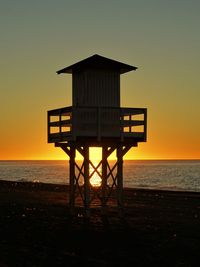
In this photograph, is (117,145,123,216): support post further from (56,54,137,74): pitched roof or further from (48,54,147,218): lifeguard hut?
(56,54,137,74): pitched roof

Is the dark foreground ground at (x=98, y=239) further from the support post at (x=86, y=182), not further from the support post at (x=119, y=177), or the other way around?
the support post at (x=119, y=177)

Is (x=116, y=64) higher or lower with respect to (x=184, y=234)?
higher

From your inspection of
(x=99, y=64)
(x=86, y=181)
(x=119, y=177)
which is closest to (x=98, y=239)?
(x=86, y=181)

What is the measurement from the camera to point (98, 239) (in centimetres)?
2067

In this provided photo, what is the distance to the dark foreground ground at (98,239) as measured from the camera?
17094 mm

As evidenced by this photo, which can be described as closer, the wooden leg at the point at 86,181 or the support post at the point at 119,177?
the wooden leg at the point at 86,181

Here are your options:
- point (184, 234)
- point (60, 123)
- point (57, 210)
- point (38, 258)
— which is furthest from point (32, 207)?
point (38, 258)

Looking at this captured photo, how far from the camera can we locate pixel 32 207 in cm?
3291

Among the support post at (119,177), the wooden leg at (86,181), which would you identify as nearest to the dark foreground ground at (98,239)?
the wooden leg at (86,181)

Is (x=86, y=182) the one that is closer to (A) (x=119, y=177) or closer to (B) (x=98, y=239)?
(A) (x=119, y=177)

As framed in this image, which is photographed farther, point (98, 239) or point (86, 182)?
point (86, 182)

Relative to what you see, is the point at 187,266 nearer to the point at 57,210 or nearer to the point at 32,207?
the point at 57,210

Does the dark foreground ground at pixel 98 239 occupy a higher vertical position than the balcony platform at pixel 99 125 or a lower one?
lower

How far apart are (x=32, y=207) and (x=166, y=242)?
558 inches
